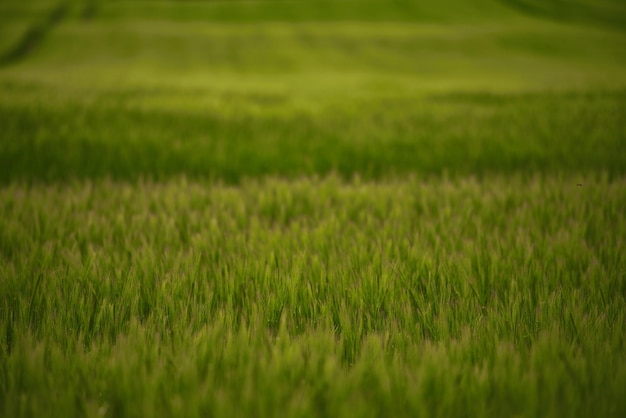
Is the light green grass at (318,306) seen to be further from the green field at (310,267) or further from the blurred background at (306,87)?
the blurred background at (306,87)

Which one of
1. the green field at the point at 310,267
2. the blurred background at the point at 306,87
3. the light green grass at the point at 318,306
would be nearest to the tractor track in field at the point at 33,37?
the blurred background at the point at 306,87

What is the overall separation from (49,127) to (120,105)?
4.23ft

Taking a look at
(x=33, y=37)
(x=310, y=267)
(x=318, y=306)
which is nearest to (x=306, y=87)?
(x=310, y=267)

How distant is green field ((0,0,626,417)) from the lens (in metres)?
0.83

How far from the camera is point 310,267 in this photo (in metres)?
1.44

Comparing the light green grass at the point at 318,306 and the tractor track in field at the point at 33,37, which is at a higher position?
the tractor track in field at the point at 33,37

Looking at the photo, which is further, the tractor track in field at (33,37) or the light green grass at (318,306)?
the tractor track in field at (33,37)

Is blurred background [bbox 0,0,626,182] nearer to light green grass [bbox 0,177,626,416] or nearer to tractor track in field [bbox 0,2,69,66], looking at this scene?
tractor track in field [bbox 0,2,69,66]

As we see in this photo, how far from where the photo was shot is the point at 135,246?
167 cm

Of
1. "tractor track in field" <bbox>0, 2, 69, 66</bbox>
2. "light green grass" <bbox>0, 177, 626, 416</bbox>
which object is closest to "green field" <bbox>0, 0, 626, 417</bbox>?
"light green grass" <bbox>0, 177, 626, 416</bbox>

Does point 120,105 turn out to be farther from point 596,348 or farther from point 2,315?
point 596,348

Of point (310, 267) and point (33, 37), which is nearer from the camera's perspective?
point (310, 267)

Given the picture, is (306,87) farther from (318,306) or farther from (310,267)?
(318,306)

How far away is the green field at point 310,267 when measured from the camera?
830mm
